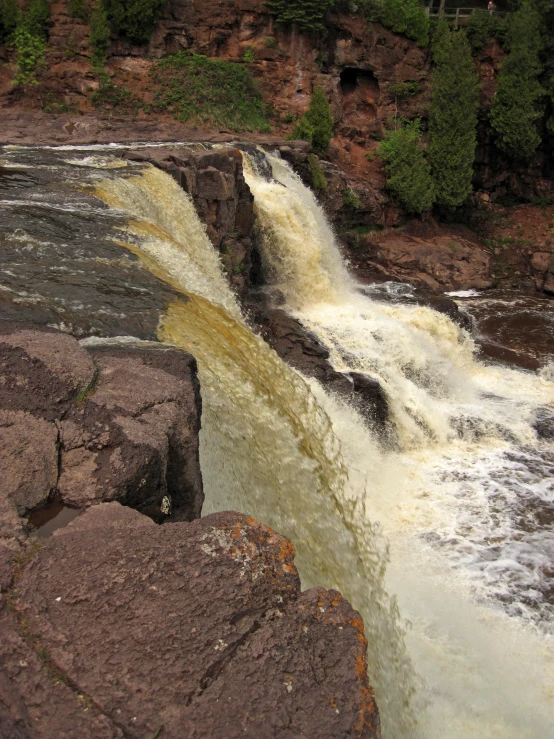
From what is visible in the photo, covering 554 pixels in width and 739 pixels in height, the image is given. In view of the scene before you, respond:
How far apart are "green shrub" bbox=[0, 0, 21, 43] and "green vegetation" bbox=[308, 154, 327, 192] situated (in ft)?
32.2

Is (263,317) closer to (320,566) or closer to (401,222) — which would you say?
(320,566)

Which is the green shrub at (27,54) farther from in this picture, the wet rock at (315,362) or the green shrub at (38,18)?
the wet rock at (315,362)

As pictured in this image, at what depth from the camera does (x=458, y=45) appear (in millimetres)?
19156

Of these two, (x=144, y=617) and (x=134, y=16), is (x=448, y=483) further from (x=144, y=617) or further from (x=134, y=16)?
(x=134, y=16)

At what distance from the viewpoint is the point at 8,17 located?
17828 mm

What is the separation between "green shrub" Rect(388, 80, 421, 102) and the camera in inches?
802

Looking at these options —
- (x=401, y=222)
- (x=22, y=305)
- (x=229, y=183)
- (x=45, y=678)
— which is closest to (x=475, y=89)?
(x=401, y=222)

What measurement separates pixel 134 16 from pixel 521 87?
1220 centimetres

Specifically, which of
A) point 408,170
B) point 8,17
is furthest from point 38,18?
point 408,170

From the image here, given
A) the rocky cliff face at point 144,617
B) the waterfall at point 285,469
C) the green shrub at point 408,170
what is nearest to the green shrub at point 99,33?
the green shrub at point 408,170

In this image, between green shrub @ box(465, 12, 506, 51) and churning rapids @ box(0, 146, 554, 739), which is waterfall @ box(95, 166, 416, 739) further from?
green shrub @ box(465, 12, 506, 51)

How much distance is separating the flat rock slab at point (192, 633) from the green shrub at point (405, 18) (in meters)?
21.6

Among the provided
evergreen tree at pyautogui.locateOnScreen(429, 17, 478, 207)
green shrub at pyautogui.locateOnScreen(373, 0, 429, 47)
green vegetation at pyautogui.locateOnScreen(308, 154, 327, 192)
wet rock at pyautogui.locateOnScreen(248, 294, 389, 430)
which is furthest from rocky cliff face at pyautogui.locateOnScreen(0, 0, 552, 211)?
wet rock at pyautogui.locateOnScreen(248, 294, 389, 430)

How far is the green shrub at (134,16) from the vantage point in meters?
18.4
